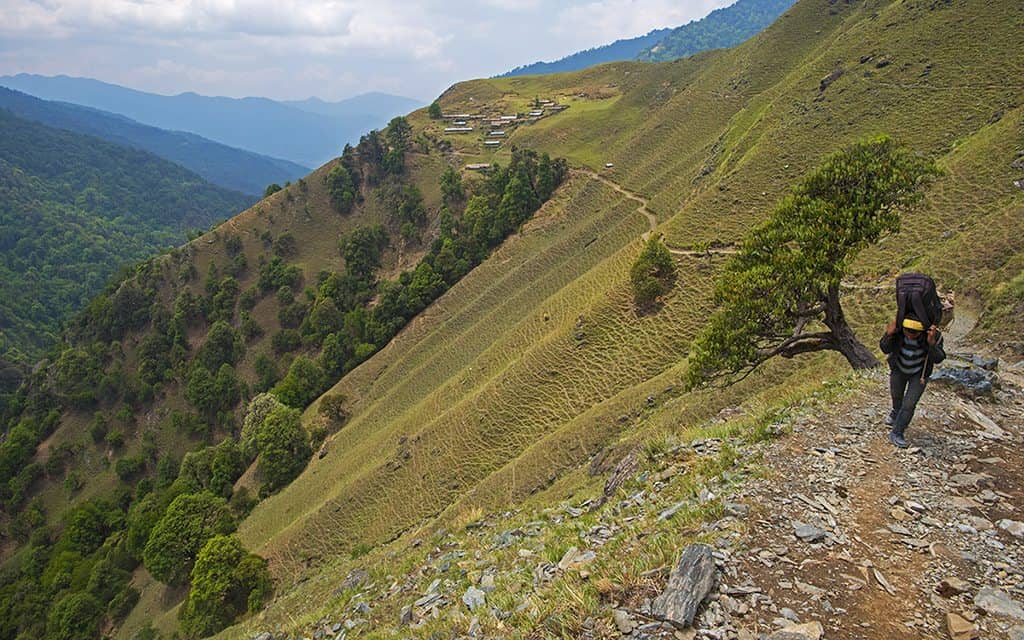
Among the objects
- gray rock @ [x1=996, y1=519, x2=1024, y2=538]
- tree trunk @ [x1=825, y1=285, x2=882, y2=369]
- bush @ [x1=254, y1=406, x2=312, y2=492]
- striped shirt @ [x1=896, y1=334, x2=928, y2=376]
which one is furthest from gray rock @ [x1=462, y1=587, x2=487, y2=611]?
bush @ [x1=254, y1=406, x2=312, y2=492]

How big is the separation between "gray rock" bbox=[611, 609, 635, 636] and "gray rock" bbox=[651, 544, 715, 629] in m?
0.31

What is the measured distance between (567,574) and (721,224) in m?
41.5

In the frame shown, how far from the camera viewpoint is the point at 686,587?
6.33 meters

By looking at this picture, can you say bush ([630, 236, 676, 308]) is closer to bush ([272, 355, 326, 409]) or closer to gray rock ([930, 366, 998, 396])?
gray rock ([930, 366, 998, 396])

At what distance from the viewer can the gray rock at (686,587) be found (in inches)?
238

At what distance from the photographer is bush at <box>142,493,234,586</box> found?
48.2 m

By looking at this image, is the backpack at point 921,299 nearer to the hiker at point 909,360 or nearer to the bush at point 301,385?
the hiker at point 909,360

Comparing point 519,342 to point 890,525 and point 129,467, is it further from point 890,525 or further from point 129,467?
point 129,467

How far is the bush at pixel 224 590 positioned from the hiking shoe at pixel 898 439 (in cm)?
4041

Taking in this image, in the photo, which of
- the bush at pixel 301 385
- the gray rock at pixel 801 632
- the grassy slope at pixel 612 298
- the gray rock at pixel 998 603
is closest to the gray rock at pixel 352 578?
the grassy slope at pixel 612 298

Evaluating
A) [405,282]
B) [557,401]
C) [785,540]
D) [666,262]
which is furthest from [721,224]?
[405,282]

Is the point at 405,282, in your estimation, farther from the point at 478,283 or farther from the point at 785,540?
the point at 785,540

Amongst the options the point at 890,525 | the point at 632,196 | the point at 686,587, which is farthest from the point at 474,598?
the point at 632,196

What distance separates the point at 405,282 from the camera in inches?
3324
